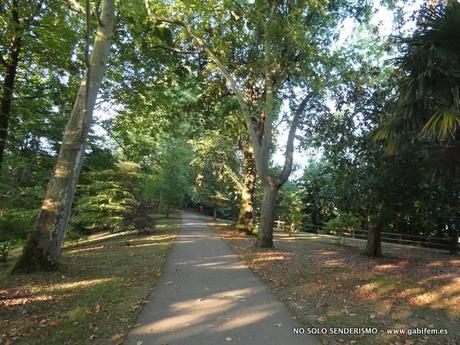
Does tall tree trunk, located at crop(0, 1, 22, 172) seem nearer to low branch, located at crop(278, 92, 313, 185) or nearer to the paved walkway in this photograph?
the paved walkway

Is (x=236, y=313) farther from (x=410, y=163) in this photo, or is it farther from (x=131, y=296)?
(x=410, y=163)

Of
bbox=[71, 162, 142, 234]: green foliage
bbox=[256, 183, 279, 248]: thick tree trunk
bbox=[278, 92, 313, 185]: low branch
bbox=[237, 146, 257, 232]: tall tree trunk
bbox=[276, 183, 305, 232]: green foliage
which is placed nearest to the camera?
bbox=[256, 183, 279, 248]: thick tree trunk

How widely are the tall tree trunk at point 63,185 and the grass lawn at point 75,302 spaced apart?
431 millimetres

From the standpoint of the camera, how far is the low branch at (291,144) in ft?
49.9

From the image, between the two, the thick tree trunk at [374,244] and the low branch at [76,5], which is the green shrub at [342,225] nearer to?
the thick tree trunk at [374,244]

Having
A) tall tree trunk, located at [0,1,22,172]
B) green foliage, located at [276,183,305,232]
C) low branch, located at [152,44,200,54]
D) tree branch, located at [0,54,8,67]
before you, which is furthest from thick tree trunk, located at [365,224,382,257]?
tree branch, located at [0,54,8,67]

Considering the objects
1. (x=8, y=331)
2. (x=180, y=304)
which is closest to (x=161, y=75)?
(x=180, y=304)

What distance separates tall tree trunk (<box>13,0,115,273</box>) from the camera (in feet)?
27.9

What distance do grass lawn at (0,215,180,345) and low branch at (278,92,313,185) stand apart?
22.0ft

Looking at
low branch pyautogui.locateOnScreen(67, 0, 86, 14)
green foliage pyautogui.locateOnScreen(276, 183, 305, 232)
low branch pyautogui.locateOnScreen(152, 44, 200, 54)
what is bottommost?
green foliage pyautogui.locateOnScreen(276, 183, 305, 232)

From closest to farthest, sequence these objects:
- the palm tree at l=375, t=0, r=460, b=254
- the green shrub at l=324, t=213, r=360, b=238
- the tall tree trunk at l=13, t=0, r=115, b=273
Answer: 1. the palm tree at l=375, t=0, r=460, b=254
2. the tall tree trunk at l=13, t=0, r=115, b=273
3. the green shrub at l=324, t=213, r=360, b=238

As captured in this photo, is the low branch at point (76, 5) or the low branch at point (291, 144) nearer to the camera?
the low branch at point (76, 5)

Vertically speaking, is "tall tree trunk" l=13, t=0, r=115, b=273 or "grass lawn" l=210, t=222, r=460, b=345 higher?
"tall tree trunk" l=13, t=0, r=115, b=273

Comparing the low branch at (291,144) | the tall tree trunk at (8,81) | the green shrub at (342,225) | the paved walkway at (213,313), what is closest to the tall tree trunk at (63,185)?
the paved walkway at (213,313)
